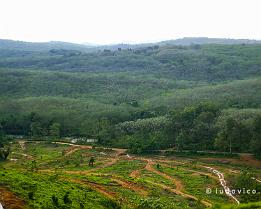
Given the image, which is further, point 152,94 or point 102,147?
point 152,94

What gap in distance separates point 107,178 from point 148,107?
6214 cm

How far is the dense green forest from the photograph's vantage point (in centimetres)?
7675

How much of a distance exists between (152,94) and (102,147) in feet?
210

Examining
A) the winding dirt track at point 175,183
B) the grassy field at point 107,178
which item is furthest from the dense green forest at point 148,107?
the winding dirt track at point 175,183

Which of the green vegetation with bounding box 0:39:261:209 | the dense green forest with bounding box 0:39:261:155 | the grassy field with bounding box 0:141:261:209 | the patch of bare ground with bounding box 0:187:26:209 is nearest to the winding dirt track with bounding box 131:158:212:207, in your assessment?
the grassy field with bounding box 0:141:261:209

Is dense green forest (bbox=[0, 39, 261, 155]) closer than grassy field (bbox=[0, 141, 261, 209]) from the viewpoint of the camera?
No

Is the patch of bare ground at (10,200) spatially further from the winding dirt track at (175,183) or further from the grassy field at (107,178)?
the winding dirt track at (175,183)

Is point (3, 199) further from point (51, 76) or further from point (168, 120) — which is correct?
point (51, 76)

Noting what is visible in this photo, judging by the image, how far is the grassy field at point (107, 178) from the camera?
3531 centimetres

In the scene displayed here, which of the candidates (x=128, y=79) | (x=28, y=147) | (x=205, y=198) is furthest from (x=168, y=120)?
(x=128, y=79)

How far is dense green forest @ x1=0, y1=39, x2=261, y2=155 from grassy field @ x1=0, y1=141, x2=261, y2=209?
17.9ft

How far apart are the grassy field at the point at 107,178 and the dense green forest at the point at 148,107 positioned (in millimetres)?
5469

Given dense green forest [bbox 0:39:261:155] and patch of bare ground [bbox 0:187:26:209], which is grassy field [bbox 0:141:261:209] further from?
dense green forest [bbox 0:39:261:155]

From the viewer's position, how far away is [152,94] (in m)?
143
